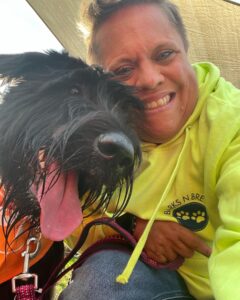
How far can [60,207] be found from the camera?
134 centimetres

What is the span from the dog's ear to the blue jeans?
0.69 m

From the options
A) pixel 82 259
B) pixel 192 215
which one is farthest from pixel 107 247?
pixel 192 215

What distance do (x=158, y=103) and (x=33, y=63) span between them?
472mm

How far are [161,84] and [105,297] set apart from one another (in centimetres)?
75

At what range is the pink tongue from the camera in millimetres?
1339

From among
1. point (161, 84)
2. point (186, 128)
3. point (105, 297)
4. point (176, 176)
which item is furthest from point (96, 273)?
point (161, 84)

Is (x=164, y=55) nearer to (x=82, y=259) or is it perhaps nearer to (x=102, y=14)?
(x=102, y=14)

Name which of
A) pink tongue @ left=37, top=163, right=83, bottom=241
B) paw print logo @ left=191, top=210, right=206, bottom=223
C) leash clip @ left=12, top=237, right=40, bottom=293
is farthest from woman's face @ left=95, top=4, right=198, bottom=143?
leash clip @ left=12, top=237, right=40, bottom=293

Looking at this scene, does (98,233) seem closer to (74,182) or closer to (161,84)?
(74,182)

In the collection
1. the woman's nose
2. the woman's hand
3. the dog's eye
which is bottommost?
the woman's hand

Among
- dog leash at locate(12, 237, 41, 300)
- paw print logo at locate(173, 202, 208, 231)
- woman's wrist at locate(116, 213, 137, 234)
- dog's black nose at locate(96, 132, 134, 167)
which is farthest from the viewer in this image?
woman's wrist at locate(116, 213, 137, 234)

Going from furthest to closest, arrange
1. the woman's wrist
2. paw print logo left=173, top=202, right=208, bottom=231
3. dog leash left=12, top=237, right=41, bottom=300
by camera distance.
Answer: the woman's wrist → paw print logo left=173, top=202, right=208, bottom=231 → dog leash left=12, top=237, right=41, bottom=300

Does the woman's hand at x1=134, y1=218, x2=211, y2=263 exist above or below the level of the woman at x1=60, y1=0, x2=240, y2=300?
below

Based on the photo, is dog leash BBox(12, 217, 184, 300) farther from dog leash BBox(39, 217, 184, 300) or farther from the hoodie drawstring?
the hoodie drawstring
